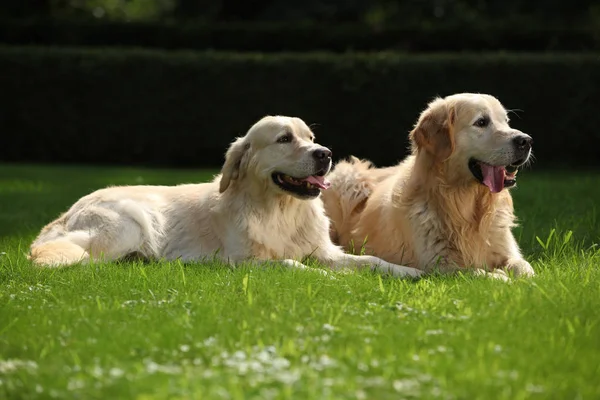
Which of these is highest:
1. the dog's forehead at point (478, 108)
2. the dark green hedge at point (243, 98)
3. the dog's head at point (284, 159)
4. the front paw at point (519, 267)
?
the dog's forehead at point (478, 108)

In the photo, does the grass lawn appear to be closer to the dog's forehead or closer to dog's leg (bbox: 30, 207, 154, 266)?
dog's leg (bbox: 30, 207, 154, 266)

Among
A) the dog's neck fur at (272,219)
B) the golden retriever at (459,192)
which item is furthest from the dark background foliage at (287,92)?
the dog's neck fur at (272,219)

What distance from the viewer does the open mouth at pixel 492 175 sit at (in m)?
5.57

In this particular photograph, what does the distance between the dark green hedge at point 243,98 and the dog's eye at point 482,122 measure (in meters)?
8.28

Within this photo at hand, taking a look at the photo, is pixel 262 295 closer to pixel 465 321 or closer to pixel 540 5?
pixel 465 321

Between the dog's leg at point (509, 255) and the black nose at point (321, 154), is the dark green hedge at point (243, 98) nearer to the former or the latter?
the dog's leg at point (509, 255)

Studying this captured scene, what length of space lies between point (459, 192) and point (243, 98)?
9.13 meters

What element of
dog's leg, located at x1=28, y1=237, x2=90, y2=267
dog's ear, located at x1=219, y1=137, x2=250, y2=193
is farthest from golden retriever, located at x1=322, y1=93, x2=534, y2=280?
dog's leg, located at x1=28, y1=237, x2=90, y2=267

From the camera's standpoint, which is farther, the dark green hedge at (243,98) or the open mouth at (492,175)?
the dark green hedge at (243,98)

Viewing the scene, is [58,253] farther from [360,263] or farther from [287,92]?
[287,92]

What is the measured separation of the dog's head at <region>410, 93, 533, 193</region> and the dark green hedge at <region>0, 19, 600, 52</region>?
36.9ft

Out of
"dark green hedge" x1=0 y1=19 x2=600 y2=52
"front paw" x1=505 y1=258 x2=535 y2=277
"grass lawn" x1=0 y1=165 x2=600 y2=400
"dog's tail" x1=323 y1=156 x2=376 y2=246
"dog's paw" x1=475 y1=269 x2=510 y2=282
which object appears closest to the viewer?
"grass lawn" x1=0 y1=165 x2=600 y2=400

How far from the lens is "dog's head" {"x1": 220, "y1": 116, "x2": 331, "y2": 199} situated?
5758 mm

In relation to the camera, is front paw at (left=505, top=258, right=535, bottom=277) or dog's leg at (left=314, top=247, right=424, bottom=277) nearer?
front paw at (left=505, top=258, right=535, bottom=277)
